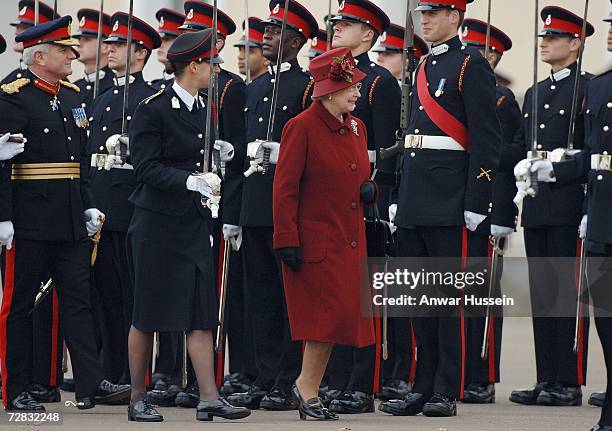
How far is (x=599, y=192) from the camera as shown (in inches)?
333

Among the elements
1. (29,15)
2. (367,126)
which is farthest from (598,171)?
(29,15)

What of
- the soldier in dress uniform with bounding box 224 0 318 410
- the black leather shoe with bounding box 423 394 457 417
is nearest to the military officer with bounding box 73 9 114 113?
the soldier in dress uniform with bounding box 224 0 318 410

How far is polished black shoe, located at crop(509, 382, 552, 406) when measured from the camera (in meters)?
10.6

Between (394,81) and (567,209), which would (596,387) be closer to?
A: (567,209)

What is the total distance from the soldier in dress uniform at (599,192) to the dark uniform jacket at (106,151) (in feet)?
9.63

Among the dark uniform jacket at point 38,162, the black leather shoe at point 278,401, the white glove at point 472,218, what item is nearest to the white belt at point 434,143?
the white glove at point 472,218

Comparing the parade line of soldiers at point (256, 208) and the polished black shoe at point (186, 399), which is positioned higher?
the parade line of soldiers at point (256, 208)

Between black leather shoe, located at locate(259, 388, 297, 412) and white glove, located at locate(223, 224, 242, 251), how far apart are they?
0.90m

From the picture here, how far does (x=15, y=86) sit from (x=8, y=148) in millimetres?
428

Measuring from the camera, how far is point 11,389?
9320 mm

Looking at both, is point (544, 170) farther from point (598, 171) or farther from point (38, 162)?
point (38, 162)

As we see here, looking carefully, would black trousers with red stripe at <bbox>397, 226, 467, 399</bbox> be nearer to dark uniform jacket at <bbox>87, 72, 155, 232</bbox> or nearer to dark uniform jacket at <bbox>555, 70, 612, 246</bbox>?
dark uniform jacket at <bbox>555, 70, 612, 246</bbox>

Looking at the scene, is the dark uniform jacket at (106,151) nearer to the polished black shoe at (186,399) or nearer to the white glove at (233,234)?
the white glove at (233,234)

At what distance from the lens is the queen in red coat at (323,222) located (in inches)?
353
